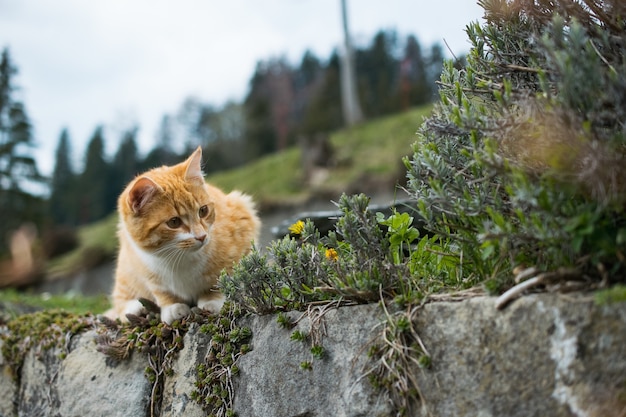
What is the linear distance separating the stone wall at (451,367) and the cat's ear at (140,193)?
33.3 inches

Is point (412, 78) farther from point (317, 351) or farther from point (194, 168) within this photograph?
point (317, 351)

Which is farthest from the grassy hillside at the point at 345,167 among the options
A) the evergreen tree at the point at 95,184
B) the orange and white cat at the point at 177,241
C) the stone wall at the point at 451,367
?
the stone wall at the point at 451,367

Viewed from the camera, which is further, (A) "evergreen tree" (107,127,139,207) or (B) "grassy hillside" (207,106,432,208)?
(A) "evergreen tree" (107,127,139,207)

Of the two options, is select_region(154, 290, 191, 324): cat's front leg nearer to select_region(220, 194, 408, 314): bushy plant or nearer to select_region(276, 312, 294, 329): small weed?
select_region(220, 194, 408, 314): bushy plant

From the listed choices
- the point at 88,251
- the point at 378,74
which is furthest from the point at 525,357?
the point at 378,74

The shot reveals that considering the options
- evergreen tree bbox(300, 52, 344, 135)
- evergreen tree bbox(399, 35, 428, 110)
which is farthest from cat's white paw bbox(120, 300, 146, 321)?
evergreen tree bbox(300, 52, 344, 135)

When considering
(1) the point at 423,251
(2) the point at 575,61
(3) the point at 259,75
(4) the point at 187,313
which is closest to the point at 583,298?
(2) the point at 575,61

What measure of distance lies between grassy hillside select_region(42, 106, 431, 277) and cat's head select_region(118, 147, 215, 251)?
11.0 m

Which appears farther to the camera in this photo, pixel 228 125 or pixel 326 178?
pixel 228 125

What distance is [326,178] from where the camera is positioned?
19.2m

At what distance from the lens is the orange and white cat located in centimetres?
313

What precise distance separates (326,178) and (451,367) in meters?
17.3

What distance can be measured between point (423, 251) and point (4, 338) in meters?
3.11

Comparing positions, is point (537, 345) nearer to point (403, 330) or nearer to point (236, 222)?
point (403, 330)
